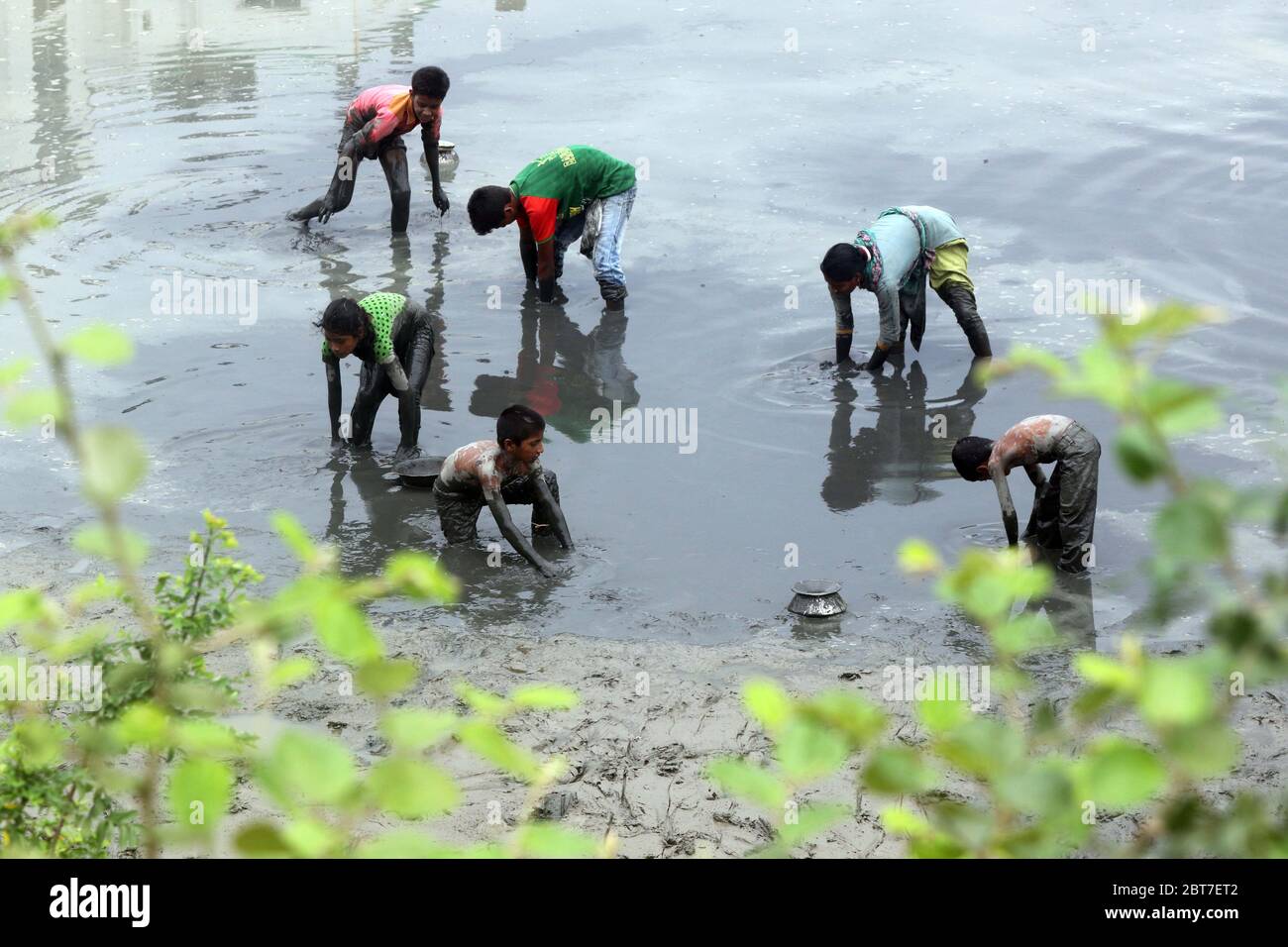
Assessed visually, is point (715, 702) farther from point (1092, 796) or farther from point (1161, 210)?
point (1161, 210)

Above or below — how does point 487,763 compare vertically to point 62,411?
below

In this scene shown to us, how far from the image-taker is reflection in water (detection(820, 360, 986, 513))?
8.86 m

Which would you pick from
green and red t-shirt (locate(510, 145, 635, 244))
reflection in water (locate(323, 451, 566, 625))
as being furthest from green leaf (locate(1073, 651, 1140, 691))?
green and red t-shirt (locate(510, 145, 635, 244))

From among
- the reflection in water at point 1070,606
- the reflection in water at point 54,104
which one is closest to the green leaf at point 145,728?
the reflection in water at point 1070,606

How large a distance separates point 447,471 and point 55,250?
6279mm

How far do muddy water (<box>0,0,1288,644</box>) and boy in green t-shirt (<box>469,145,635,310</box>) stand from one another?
0.37 m

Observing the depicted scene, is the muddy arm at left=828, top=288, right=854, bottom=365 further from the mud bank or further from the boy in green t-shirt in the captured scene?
the mud bank

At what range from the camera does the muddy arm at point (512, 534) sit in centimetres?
778

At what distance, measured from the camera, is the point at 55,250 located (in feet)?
40.7

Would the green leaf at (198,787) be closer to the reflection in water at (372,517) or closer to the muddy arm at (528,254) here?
the reflection in water at (372,517)

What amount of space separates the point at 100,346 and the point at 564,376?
9.05 metres

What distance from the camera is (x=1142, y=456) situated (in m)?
1.26

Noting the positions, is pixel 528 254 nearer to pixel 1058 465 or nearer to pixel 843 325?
pixel 843 325
